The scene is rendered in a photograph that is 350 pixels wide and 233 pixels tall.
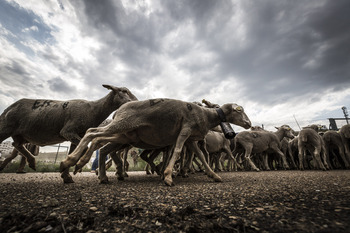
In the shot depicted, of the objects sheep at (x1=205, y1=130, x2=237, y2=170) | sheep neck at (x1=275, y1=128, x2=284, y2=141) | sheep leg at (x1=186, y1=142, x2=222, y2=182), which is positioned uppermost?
sheep neck at (x1=275, y1=128, x2=284, y2=141)

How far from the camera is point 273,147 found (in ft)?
29.5

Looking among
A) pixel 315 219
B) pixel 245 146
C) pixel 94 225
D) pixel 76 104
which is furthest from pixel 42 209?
pixel 245 146

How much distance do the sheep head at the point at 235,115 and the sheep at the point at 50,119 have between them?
9.92 feet

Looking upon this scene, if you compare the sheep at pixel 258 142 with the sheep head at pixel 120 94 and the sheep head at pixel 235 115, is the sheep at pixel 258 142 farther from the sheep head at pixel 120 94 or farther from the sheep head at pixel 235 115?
the sheep head at pixel 120 94

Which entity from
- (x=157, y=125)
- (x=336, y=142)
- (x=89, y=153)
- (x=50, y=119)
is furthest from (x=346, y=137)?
(x=50, y=119)

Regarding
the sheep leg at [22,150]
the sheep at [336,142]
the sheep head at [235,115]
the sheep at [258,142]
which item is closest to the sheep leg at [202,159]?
the sheep head at [235,115]

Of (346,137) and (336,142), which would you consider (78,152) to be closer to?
(346,137)

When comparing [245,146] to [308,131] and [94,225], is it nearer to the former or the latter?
[308,131]

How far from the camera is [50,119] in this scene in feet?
12.4

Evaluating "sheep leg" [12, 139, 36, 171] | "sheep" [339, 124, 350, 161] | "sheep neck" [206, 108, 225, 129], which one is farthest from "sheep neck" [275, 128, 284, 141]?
"sheep leg" [12, 139, 36, 171]

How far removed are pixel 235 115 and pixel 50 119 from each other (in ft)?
15.1

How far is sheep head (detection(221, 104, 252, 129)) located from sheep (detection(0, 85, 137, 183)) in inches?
119

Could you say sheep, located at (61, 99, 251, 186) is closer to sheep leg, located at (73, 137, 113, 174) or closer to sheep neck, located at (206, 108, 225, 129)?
sheep leg, located at (73, 137, 113, 174)

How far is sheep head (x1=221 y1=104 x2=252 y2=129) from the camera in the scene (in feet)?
14.0
